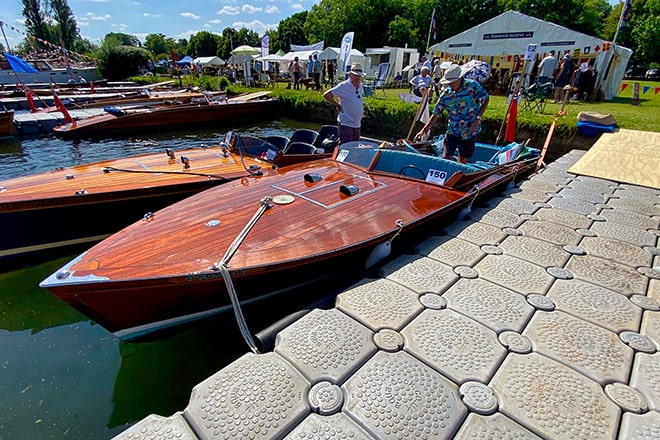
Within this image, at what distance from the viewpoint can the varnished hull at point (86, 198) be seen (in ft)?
14.0

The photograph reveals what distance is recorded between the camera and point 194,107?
13.2 m

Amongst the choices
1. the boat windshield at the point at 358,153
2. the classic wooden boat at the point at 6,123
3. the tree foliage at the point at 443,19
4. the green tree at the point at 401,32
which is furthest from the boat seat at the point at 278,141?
the green tree at the point at 401,32

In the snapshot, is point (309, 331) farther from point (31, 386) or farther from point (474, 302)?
point (31, 386)

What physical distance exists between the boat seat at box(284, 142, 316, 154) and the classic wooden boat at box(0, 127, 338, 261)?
13.7 inches

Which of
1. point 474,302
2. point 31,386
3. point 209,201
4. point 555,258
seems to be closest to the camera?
point 474,302

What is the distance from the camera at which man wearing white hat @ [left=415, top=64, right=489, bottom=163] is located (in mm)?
4496

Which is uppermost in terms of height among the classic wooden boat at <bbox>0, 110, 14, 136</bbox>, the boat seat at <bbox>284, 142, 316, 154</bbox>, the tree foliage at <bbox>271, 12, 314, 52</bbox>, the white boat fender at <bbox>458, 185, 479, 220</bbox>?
the tree foliage at <bbox>271, 12, 314, 52</bbox>

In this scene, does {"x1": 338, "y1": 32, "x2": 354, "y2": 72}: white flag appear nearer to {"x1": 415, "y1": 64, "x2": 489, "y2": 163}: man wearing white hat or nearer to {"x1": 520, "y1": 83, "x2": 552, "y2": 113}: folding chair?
{"x1": 520, "y1": 83, "x2": 552, "y2": 113}: folding chair

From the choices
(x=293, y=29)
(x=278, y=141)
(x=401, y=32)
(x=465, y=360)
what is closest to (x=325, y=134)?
(x=278, y=141)

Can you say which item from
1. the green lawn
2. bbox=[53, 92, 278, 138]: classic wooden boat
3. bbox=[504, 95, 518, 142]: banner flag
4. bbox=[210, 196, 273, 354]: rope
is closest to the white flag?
bbox=[53, 92, 278, 138]: classic wooden boat

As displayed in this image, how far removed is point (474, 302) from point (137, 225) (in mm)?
3083

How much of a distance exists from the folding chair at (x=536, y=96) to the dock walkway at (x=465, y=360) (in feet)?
32.5

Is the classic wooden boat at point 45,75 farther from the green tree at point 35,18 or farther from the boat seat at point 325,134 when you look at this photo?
the boat seat at point 325,134

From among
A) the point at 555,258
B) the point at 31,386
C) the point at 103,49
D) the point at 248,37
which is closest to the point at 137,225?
the point at 31,386
